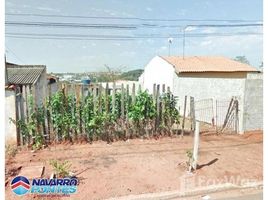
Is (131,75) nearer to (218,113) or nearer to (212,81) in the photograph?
(212,81)

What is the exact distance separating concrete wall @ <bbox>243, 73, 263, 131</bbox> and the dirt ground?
1.83m

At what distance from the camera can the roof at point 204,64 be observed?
59.8ft

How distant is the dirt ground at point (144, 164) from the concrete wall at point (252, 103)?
6.01ft

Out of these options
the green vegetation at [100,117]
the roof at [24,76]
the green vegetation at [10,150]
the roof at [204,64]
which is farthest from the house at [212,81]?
the roof at [24,76]

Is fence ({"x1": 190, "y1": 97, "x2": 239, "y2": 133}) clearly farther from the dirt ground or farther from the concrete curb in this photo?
the concrete curb

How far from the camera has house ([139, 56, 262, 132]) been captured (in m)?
8.92

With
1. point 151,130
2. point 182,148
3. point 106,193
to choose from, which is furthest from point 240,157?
point 106,193

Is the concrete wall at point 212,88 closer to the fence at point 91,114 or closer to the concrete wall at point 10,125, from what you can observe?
the fence at point 91,114

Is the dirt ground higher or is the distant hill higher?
the distant hill

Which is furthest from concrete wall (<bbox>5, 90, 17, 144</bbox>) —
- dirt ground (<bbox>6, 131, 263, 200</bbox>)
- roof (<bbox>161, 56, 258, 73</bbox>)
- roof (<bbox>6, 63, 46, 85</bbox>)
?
roof (<bbox>161, 56, 258, 73</bbox>)

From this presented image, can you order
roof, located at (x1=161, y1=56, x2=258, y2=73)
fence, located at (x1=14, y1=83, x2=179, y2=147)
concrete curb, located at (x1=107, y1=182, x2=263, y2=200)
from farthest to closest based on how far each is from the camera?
roof, located at (x1=161, y1=56, x2=258, y2=73) → fence, located at (x1=14, y1=83, x2=179, y2=147) → concrete curb, located at (x1=107, y1=182, x2=263, y2=200)

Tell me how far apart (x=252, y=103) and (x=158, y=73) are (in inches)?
453
